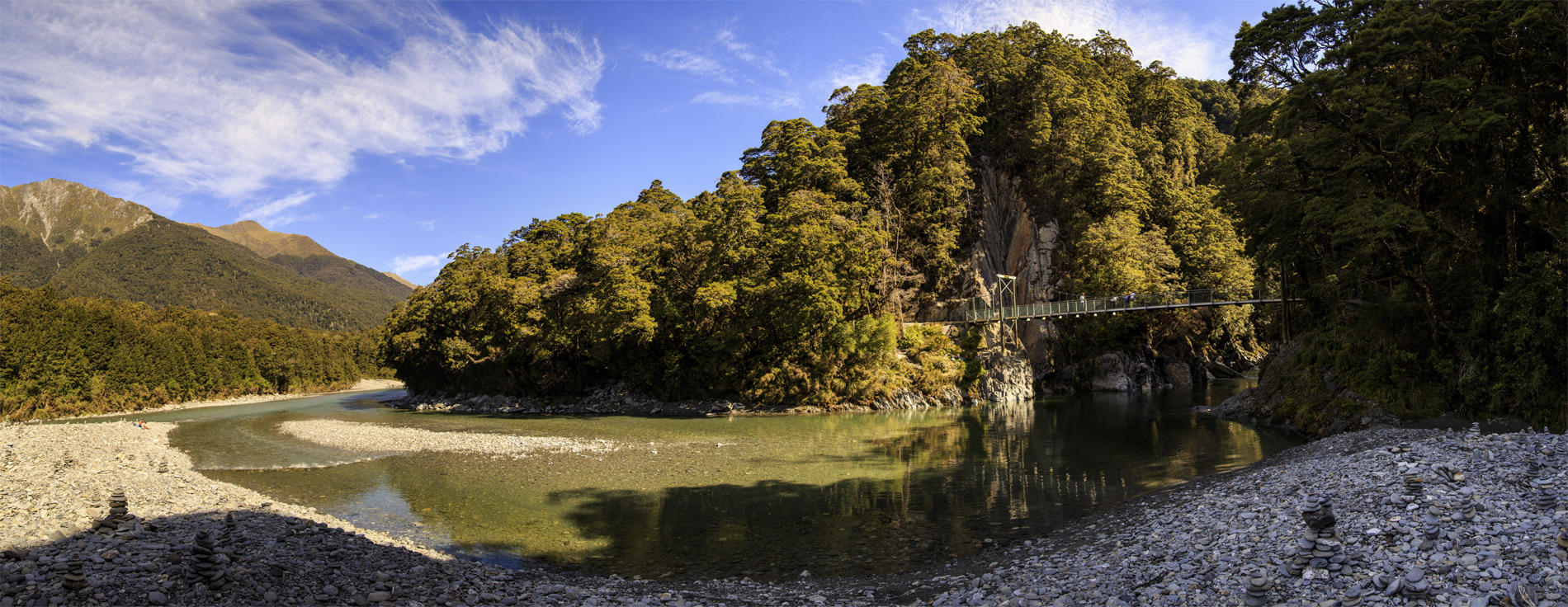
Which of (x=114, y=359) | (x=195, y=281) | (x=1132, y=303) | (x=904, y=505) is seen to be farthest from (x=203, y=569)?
(x=195, y=281)

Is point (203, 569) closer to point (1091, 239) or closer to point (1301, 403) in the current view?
point (1301, 403)

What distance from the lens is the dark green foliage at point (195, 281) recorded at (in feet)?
498

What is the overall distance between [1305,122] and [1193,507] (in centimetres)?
1708

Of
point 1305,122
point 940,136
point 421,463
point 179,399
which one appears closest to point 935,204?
point 940,136

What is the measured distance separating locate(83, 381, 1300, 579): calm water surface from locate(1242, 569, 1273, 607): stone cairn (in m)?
4.83

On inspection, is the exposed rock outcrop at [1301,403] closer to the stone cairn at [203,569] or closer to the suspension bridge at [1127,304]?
the suspension bridge at [1127,304]

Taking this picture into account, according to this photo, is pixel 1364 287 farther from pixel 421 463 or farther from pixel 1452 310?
pixel 421 463

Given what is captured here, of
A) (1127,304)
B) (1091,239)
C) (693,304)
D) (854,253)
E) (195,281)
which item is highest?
(195,281)

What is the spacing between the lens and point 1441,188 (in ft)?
62.3

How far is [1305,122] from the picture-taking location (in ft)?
71.7

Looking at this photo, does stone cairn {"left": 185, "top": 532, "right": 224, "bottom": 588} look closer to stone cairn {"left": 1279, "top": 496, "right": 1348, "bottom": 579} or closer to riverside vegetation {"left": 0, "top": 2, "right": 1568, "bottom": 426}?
stone cairn {"left": 1279, "top": 496, "right": 1348, "bottom": 579}

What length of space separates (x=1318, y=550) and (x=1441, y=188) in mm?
18111

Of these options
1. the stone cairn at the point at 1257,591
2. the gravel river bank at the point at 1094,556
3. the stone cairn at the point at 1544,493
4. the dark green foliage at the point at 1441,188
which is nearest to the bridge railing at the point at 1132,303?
the dark green foliage at the point at 1441,188

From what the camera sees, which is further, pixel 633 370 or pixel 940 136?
pixel 940 136
